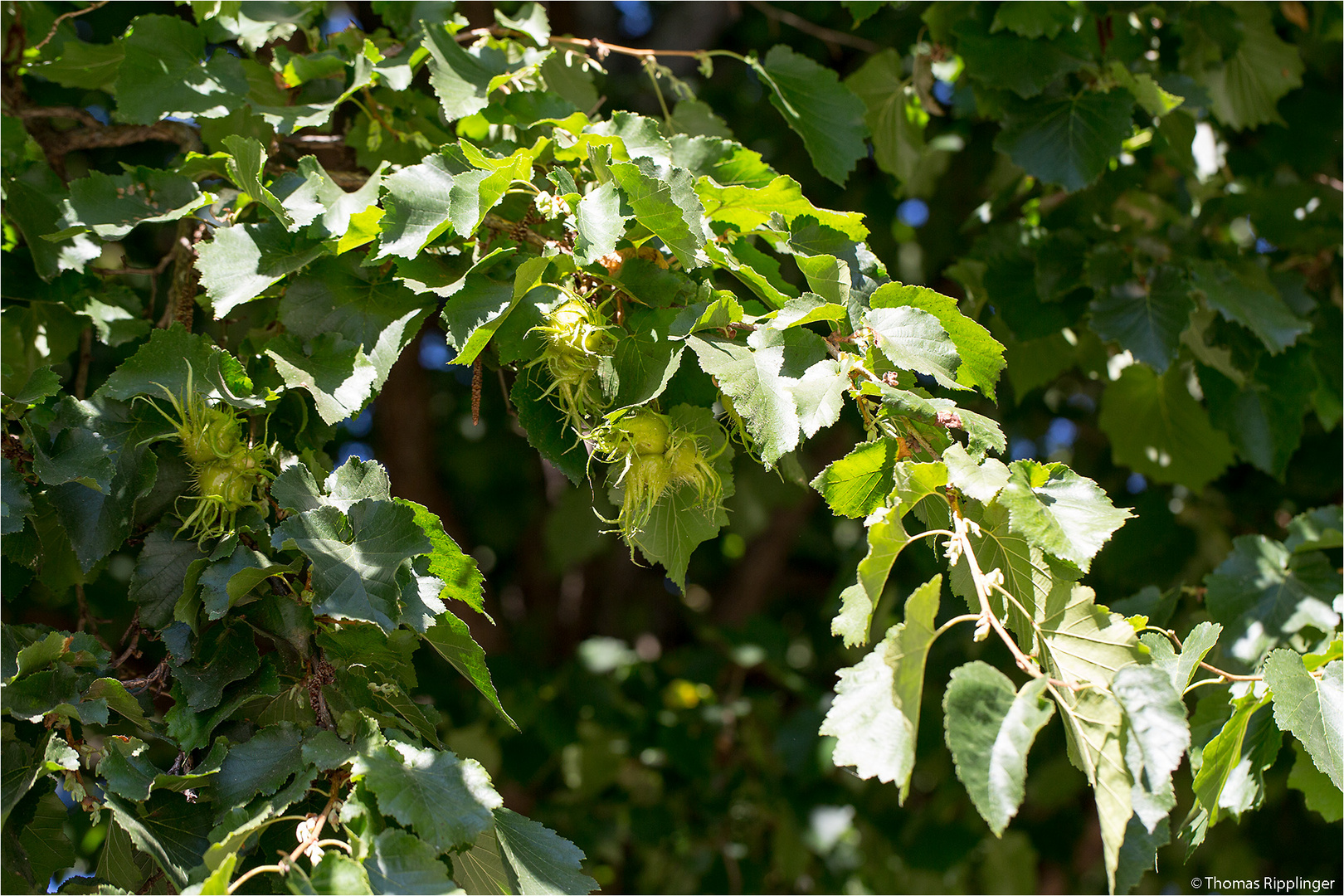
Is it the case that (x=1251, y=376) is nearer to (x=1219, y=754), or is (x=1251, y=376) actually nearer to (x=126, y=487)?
(x=1219, y=754)

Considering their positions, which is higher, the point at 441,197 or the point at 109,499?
the point at 441,197

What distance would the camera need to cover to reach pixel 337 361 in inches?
53.6

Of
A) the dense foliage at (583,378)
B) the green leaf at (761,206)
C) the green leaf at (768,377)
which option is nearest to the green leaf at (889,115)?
the dense foliage at (583,378)

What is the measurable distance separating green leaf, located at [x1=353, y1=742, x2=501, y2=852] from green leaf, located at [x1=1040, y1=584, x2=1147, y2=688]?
0.63 m

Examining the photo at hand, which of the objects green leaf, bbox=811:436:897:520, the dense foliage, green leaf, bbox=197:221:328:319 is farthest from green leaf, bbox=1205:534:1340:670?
green leaf, bbox=197:221:328:319

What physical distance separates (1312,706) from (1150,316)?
96 centimetres

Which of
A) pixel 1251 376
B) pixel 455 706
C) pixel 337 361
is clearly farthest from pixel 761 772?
pixel 337 361

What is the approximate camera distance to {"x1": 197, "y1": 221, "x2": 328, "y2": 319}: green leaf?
136 centimetres

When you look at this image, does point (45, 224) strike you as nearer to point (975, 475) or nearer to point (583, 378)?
point (583, 378)

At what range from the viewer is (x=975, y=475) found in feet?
3.54

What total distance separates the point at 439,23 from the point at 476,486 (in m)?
2.49

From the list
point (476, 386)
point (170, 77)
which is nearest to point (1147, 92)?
point (476, 386)

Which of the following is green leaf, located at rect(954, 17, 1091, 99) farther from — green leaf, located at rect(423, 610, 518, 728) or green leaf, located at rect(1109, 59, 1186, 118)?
green leaf, located at rect(423, 610, 518, 728)

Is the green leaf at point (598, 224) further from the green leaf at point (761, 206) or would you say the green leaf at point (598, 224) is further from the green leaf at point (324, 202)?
the green leaf at point (324, 202)
